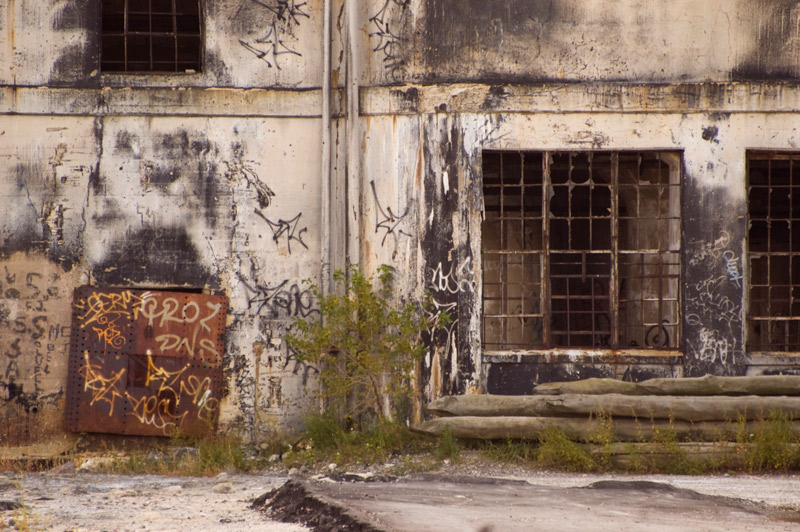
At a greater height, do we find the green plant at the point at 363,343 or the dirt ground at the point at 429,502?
the green plant at the point at 363,343

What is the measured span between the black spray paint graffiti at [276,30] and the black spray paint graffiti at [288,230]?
156 cm

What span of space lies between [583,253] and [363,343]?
2.38 metres

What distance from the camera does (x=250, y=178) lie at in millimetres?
→ 9336

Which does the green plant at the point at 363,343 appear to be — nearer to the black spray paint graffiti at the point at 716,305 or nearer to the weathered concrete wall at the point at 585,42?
the weathered concrete wall at the point at 585,42

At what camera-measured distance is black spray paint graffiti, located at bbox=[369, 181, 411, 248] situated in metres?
9.12

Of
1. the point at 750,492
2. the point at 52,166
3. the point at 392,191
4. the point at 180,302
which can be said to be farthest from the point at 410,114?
the point at 750,492

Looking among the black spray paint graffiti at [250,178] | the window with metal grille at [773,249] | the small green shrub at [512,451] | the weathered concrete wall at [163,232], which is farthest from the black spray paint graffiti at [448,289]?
the window with metal grille at [773,249]

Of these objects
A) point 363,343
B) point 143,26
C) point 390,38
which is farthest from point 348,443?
point 143,26

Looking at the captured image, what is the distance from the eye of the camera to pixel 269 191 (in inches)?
368

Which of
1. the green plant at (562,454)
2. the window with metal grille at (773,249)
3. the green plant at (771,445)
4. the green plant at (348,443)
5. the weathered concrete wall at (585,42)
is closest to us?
the green plant at (771,445)

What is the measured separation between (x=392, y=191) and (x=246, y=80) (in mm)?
1885

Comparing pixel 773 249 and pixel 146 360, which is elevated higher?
pixel 773 249

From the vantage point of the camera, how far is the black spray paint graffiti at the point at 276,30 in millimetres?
9375

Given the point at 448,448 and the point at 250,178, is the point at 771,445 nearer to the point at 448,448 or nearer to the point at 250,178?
the point at 448,448
